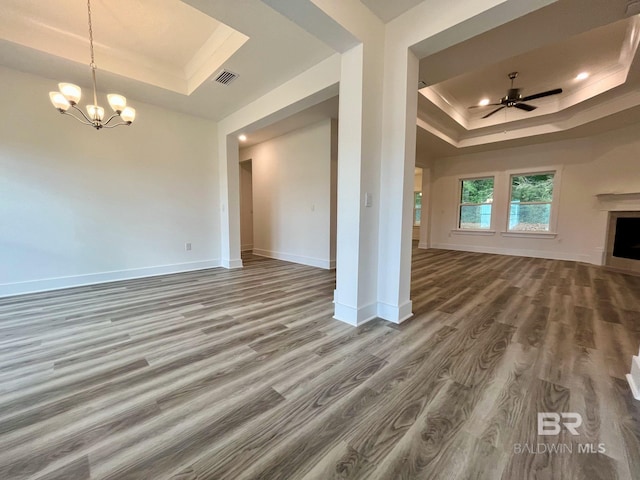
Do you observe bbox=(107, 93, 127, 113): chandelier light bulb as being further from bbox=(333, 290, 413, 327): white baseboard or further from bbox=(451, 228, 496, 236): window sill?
bbox=(451, 228, 496, 236): window sill

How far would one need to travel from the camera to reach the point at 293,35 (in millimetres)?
2385

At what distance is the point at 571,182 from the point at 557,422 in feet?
21.3

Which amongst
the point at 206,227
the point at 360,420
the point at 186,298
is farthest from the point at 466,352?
the point at 206,227

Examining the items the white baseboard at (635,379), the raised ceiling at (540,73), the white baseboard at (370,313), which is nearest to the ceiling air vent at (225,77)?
the raised ceiling at (540,73)

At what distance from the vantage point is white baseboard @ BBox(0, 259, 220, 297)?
3078 mm

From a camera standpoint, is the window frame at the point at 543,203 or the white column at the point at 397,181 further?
the window frame at the point at 543,203

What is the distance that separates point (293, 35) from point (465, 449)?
10.7ft

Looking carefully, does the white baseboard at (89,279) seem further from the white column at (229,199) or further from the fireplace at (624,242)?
the fireplace at (624,242)

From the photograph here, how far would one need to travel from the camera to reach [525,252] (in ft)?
20.3

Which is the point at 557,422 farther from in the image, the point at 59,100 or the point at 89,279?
the point at 89,279

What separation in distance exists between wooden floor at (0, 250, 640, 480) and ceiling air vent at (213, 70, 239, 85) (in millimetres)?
2741

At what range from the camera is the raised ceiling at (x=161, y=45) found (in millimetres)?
2373

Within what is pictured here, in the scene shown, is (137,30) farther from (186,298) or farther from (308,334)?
(308,334)

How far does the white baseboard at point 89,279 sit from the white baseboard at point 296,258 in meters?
1.62
